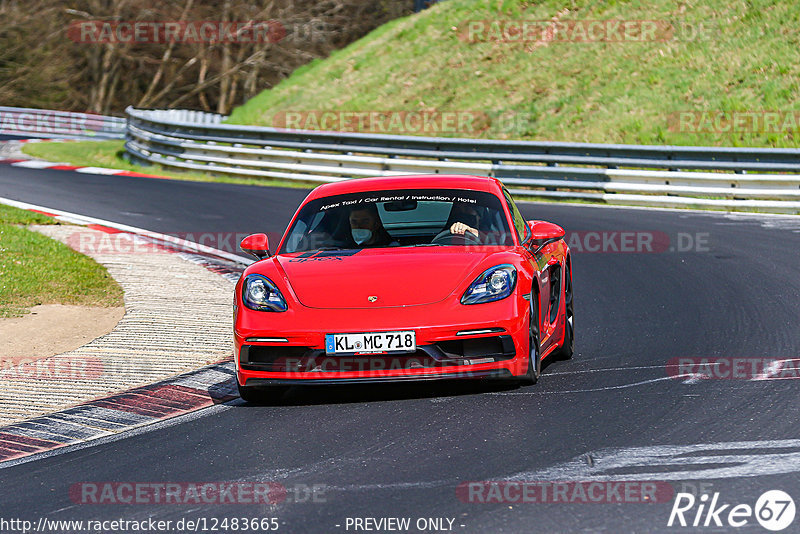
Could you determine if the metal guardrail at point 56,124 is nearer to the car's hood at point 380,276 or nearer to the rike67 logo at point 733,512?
the car's hood at point 380,276

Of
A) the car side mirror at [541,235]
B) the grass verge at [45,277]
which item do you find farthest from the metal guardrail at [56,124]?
the car side mirror at [541,235]

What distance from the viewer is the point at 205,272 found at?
12.1 metres

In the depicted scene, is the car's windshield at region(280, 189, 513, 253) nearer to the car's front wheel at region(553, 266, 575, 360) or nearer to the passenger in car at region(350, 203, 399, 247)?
the passenger in car at region(350, 203, 399, 247)

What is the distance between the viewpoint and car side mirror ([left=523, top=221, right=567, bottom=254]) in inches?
294

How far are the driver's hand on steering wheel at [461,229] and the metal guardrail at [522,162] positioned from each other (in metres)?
11.1

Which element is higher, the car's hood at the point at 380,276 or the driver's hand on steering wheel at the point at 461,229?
the driver's hand on steering wheel at the point at 461,229

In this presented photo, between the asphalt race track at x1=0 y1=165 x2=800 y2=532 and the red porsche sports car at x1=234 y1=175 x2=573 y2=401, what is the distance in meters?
0.23

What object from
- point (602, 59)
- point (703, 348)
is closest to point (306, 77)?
point (602, 59)

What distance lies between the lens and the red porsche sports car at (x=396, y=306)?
20.9 feet

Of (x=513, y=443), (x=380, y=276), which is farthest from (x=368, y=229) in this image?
(x=513, y=443)

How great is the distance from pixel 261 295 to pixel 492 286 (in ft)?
4.52

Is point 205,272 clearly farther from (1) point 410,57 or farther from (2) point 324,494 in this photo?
(1) point 410,57

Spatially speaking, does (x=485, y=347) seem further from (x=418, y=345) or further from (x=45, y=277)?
(x=45, y=277)

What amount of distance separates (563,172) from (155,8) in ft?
111
